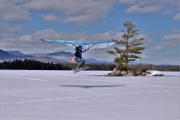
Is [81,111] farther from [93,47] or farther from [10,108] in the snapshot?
[93,47]

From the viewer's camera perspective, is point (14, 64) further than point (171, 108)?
Yes

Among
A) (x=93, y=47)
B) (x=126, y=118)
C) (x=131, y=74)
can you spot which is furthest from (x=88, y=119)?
(x=131, y=74)

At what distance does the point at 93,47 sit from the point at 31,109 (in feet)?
45.1

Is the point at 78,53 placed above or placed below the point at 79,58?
above

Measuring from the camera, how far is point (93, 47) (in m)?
26.3

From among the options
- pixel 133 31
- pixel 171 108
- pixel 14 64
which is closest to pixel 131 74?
pixel 133 31

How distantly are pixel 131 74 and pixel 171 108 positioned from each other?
146 ft

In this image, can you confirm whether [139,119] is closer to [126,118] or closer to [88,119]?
[126,118]

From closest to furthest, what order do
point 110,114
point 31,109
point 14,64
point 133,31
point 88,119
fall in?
point 88,119, point 110,114, point 31,109, point 133,31, point 14,64

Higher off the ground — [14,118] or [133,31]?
[133,31]

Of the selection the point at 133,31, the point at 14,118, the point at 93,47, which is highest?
the point at 133,31

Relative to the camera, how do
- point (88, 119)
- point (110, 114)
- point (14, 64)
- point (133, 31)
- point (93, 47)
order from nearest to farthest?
point (88, 119) < point (110, 114) < point (93, 47) < point (133, 31) < point (14, 64)

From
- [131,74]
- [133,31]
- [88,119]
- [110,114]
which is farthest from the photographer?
[133,31]

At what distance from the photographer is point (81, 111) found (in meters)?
12.7
